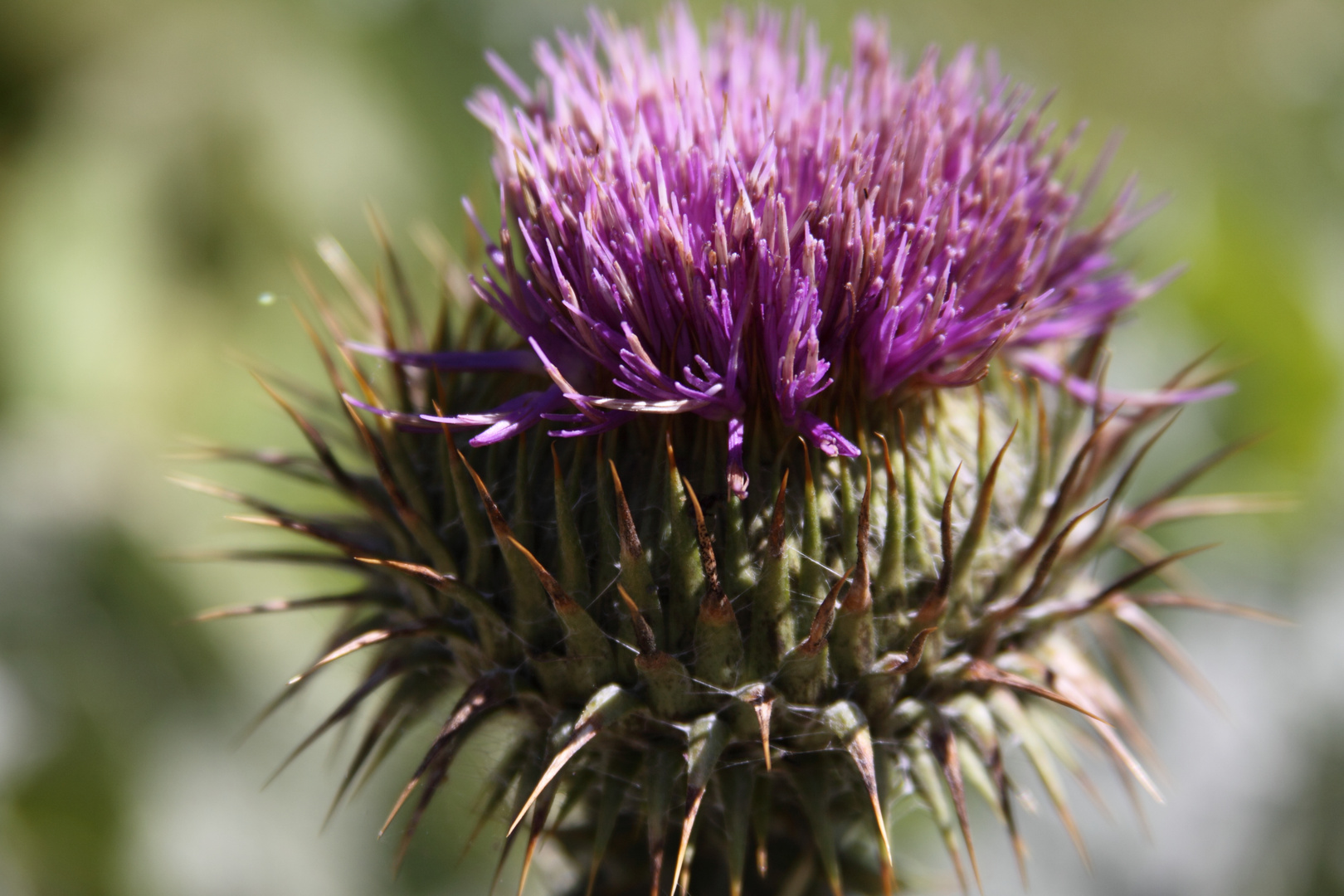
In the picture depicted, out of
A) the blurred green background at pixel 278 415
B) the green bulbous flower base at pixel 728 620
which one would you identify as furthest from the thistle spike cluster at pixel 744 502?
the blurred green background at pixel 278 415

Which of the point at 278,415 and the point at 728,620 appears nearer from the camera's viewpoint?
the point at 728,620

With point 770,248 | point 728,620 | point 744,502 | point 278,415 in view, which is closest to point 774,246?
point 770,248

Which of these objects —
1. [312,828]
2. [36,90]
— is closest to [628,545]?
[312,828]

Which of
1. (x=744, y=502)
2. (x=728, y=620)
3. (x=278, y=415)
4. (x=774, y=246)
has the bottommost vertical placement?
(x=728, y=620)

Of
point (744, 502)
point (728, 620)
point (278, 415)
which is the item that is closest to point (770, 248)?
point (744, 502)

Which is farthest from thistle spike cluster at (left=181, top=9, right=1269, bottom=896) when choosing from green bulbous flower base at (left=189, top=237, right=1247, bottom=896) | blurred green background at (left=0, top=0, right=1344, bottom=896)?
blurred green background at (left=0, top=0, right=1344, bottom=896)

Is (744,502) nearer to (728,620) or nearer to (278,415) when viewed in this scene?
(728,620)

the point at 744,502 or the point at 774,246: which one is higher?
the point at 774,246
